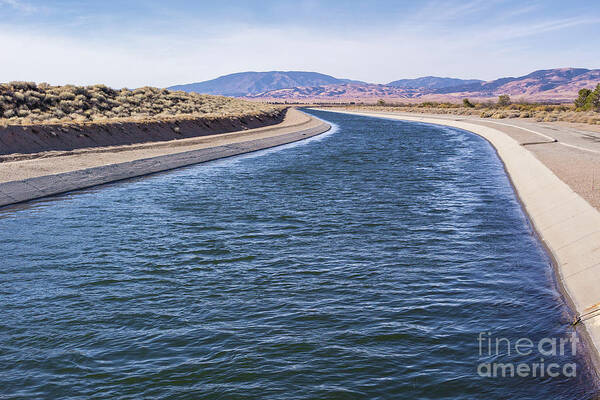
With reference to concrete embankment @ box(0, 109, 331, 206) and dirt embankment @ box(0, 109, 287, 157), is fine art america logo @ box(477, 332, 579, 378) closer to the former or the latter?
concrete embankment @ box(0, 109, 331, 206)

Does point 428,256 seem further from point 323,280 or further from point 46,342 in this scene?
point 46,342

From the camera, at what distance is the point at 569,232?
14.5 meters

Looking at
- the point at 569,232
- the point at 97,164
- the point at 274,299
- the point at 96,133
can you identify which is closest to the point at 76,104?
the point at 96,133

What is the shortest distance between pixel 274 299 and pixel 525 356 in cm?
482

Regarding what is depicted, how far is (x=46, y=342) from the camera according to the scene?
8.86m

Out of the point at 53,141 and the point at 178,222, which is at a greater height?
the point at 53,141

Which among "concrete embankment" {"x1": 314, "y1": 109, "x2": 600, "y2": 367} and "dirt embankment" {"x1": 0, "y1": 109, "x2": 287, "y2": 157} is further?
"dirt embankment" {"x1": 0, "y1": 109, "x2": 287, "y2": 157}

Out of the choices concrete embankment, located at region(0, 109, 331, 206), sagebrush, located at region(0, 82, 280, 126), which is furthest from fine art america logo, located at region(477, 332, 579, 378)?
sagebrush, located at region(0, 82, 280, 126)

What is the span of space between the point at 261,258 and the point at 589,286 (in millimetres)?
7596

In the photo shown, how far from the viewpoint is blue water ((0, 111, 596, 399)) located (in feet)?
25.2

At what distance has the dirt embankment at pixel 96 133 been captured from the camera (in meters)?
31.6

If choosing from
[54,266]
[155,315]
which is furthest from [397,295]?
[54,266]

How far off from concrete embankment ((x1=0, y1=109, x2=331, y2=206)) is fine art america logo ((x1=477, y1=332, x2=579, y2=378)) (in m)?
20.5

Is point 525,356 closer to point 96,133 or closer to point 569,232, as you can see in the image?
point 569,232
